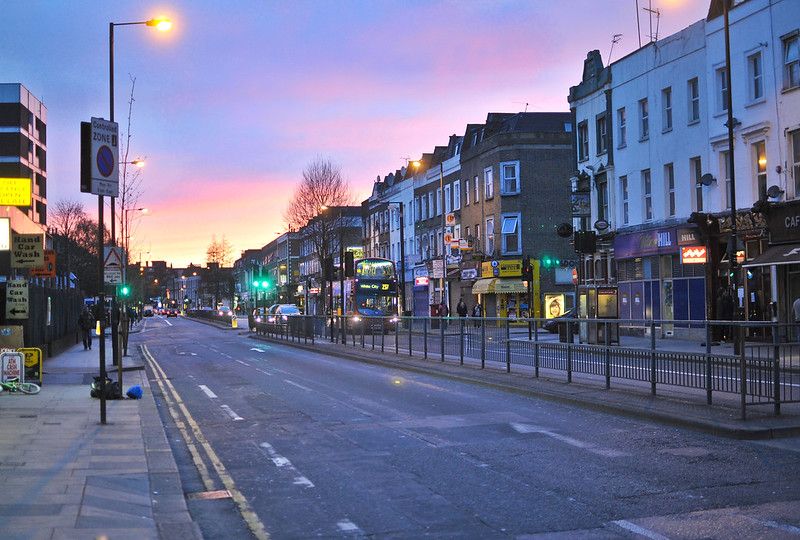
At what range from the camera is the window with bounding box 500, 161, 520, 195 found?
178ft

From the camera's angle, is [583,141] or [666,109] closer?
[666,109]

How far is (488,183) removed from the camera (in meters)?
56.3

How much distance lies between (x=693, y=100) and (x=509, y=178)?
71.1 ft

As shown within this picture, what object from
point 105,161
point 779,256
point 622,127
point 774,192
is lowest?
point 779,256

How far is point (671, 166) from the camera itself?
34844 millimetres

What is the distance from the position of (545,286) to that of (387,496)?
47052 millimetres

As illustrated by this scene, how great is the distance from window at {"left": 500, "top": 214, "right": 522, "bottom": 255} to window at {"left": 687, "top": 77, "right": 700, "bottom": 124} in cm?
2116

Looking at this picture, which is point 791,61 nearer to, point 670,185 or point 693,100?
point 693,100

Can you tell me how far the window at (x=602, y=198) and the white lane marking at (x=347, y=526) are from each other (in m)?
34.6

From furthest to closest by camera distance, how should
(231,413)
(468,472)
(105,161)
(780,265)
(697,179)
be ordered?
(697,179) → (780,265) → (231,413) → (105,161) → (468,472)

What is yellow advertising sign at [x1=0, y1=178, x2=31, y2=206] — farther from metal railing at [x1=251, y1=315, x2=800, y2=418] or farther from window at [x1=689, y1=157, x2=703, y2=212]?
window at [x1=689, y1=157, x2=703, y2=212]

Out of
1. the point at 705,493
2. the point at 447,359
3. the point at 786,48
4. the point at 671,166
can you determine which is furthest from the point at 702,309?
the point at 705,493

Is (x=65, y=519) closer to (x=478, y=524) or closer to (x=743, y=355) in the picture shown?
(x=478, y=524)

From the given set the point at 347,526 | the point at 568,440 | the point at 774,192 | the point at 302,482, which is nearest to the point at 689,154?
the point at 774,192
